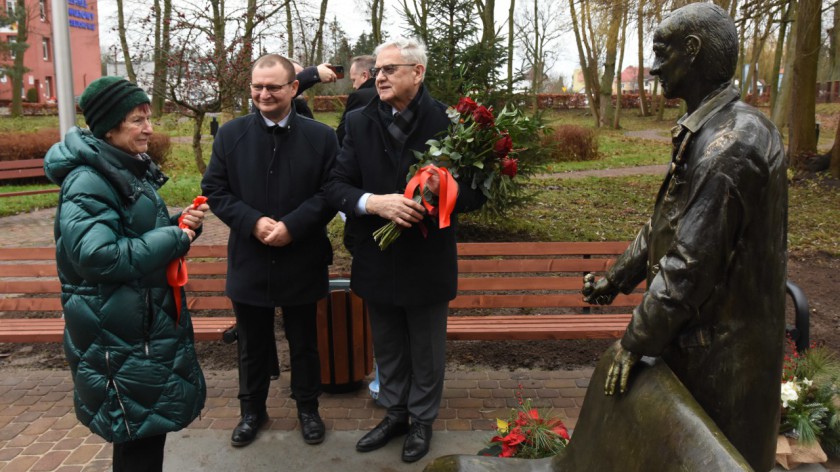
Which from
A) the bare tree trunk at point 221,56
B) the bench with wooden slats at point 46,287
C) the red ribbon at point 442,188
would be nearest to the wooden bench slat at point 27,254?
the bench with wooden slats at point 46,287

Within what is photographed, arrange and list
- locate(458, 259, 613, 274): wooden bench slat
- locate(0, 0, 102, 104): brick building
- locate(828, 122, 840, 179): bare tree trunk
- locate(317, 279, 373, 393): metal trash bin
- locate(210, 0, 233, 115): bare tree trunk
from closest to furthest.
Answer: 1. locate(317, 279, 373, 393): metal trash bin
2. locate(458, 259, 613, 274): wooden bench slat
3. locate(210, 0, 233, 115): bare tree trunk
4. locate(828, 122, 840, 179): bare tree trunk
5. locate(0, 0, 102, 104): brick building

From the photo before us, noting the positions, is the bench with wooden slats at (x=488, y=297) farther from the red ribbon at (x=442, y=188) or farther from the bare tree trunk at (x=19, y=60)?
the bare tree trunk at (x=19, y=60)

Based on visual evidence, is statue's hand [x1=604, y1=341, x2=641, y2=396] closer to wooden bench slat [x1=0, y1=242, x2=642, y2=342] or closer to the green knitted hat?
the green knitted hat

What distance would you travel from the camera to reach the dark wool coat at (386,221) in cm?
370

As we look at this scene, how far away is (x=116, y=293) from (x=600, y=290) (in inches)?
77.8

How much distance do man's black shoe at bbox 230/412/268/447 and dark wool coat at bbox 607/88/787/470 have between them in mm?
2822

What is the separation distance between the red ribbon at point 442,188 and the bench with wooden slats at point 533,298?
65.5 inches

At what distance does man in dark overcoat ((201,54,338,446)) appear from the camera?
3.82 m

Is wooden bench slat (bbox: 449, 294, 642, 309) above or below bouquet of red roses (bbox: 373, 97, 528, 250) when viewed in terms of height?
below

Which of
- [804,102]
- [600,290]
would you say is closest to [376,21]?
[804,102]

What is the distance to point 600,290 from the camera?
2.42 metres

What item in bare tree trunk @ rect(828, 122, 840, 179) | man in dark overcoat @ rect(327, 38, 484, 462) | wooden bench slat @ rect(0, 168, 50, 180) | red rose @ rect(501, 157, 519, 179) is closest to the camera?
red rose @ rect(501, 157, 519, 179)

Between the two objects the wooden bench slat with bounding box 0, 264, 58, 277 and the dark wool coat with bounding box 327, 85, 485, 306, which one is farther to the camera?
the wooden bench slat with bounding box 0, 264, 58, 277

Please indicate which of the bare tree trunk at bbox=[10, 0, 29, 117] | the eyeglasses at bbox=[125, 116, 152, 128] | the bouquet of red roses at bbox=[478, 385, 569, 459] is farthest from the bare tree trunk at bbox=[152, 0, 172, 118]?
the bare tree trunk at bbox=[10, 0, 29, 117]
